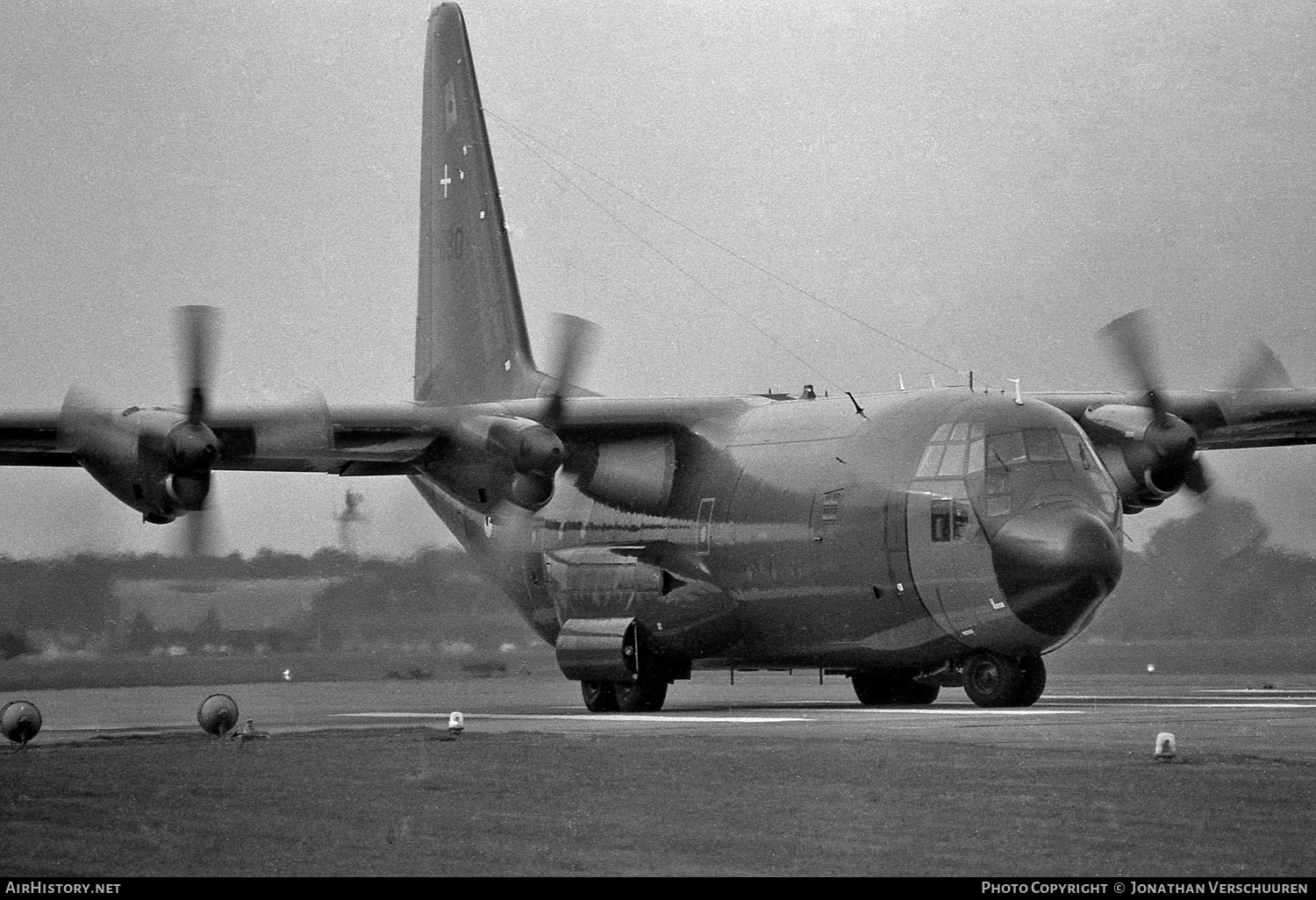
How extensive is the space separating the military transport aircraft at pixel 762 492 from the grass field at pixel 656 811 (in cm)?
532

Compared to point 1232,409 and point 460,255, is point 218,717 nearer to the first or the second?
point 460,255

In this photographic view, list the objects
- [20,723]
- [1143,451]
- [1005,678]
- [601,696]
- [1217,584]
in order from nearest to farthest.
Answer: [20,723] < [1005,678] < [1143,451] < [601,696] < [1217,584]

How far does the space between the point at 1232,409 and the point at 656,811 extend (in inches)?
709

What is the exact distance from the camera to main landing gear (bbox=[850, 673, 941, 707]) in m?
27.1

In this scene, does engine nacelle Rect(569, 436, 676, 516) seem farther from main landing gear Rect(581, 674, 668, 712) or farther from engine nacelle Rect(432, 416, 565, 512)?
main landing gear Rect(581, 674, 668, 712)

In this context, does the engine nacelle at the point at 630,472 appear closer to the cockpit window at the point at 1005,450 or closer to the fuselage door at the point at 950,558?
the fuselage door at the point at 950,558

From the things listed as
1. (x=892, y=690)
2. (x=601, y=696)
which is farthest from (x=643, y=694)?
(x=892, y=690)

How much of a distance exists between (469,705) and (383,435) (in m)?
4.50

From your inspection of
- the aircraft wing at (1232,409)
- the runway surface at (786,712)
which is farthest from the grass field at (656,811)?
the aircraft wing at (1232,409)

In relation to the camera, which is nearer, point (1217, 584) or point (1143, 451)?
point (1143, 451)

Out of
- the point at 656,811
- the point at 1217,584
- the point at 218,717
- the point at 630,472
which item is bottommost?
the point at 1217,584

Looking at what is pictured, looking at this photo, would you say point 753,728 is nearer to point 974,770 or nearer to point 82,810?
point 974,770

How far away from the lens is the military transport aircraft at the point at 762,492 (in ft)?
75.5

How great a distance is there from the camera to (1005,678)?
79.0 ft
